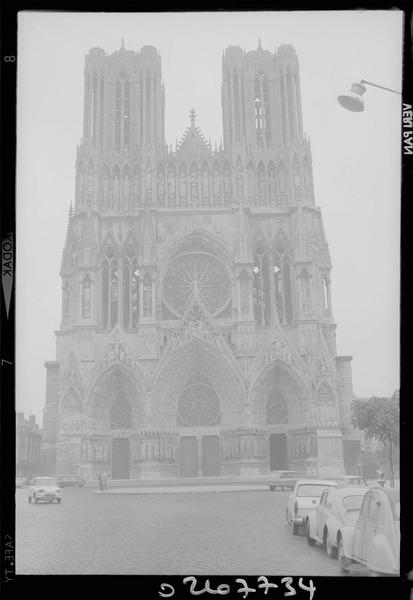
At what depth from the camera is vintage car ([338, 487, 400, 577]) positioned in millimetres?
7223

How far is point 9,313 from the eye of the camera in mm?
8805

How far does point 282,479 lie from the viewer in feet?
55.7

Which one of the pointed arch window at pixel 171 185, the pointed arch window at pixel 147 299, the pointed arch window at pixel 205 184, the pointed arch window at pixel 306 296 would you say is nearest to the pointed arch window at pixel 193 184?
the pointed arch window at pixel 205 184

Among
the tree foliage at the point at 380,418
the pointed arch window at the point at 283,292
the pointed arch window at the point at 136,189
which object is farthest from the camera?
the pointed arch window at the point at 136,189

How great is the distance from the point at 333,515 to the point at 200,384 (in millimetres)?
11793

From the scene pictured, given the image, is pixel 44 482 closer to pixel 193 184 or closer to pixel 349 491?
pixel 349 491

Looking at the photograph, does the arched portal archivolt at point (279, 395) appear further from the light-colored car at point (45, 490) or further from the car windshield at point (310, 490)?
the car windshield at point (310, 490)

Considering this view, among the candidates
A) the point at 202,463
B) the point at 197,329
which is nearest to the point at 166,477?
the point at 202,463

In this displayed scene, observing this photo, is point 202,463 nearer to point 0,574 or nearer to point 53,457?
point 53,457

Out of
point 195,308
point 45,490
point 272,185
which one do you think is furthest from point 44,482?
point 272,185

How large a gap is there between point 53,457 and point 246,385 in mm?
7170

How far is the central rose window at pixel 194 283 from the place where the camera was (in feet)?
60.1

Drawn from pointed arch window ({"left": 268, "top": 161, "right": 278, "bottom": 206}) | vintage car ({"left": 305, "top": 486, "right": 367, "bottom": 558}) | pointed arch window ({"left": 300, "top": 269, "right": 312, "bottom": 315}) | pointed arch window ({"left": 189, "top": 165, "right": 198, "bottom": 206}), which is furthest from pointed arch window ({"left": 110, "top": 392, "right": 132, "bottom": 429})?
vintage car ({"left": 305, "top": 486, "right": 367, "bottom": 558})

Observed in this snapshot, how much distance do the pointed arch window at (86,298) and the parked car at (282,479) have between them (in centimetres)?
685
